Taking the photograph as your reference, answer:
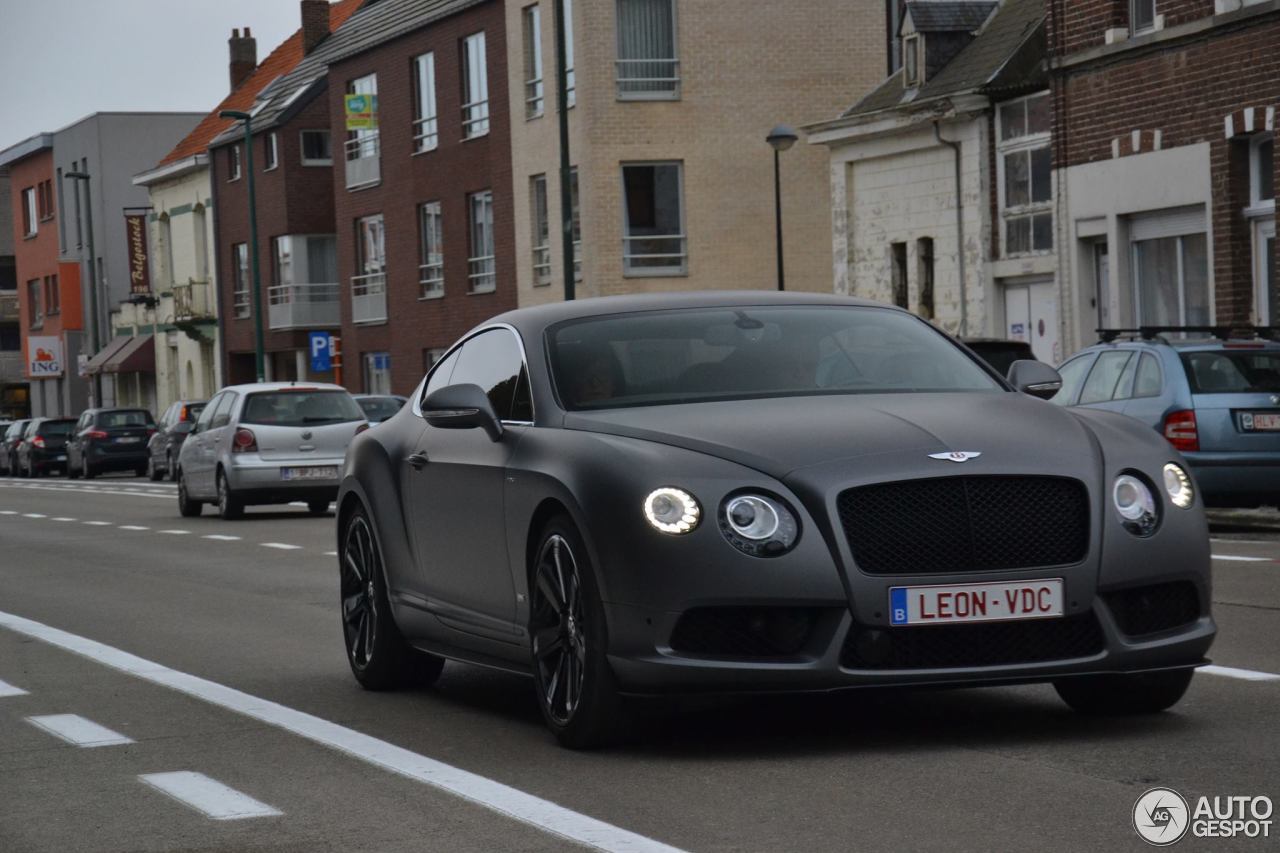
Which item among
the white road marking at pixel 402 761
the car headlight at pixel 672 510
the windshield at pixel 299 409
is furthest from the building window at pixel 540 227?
the car headlight at pixel 672 510

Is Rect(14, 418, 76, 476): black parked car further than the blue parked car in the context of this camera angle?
Yes

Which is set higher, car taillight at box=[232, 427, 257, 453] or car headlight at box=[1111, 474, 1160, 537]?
car headlight at box=[1111, 474, 1160, 537]

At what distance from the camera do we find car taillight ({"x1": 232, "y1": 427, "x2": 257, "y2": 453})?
2664cm

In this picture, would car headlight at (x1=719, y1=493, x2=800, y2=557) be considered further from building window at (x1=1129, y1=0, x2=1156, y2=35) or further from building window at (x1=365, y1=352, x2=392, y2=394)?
building window at (x1=365, y1=352, x2=392, y2=394)

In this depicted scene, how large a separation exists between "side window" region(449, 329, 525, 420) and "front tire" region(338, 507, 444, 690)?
2.75 feet

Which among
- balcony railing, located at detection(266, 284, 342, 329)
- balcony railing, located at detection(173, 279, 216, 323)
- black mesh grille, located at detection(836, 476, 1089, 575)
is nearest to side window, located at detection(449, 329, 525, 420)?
black mesh grille, located at detection(836, 476, 1089, 575)

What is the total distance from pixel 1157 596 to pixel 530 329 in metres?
2.56

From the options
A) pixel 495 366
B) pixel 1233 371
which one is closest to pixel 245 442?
pixel 1233 371

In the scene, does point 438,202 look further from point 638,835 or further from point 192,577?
point 638,835

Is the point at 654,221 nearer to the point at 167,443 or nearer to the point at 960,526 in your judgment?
the point at 167,443

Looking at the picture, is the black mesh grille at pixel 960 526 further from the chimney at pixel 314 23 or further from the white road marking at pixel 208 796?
the chimney at pixel 314 23

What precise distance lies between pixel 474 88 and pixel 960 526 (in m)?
43.1

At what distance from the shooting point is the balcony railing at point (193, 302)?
68.9 m

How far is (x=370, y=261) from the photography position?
185 feet
